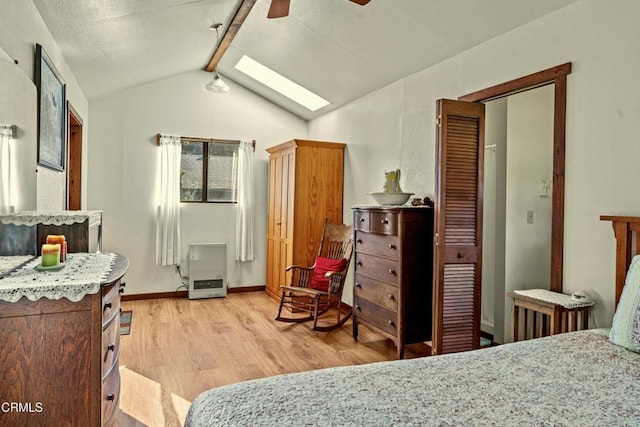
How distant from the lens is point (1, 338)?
1529 millimetres

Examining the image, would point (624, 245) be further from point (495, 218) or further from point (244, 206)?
point (244, 206)

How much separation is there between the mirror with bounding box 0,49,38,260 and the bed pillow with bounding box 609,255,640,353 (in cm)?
262

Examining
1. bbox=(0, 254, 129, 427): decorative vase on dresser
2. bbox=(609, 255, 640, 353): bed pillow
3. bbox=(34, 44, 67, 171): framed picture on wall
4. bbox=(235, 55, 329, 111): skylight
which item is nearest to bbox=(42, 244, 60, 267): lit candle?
bbox=(0, 254, 129, 427): decorative vase on dresser

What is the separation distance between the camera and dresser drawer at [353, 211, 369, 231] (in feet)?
11.8

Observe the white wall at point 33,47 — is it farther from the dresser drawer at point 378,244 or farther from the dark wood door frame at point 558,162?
the dark wood door frame at point 558,162

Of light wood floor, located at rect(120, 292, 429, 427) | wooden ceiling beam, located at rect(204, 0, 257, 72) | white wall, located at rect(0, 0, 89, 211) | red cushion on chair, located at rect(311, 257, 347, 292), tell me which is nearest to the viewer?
white wall, located at rect(0, 0, 89, 211)

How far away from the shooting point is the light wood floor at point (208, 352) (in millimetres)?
2654

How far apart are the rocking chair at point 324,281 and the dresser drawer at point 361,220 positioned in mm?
550

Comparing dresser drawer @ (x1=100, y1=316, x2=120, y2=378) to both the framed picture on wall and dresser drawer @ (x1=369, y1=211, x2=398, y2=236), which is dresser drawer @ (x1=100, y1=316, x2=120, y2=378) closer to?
the framed picture on wall

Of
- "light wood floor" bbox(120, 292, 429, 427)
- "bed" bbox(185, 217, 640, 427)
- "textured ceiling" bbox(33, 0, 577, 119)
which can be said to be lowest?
"light wood floor" bbox(120, 292, 429, 427)

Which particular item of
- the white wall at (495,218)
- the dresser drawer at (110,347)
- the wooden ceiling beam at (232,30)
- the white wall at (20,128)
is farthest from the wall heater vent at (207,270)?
the dresser drawer at (110,347)

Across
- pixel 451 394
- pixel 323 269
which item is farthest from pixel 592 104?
pixel 323 269

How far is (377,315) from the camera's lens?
11.3 ft

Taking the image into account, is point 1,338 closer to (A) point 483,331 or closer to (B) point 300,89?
(A) point 483,331
